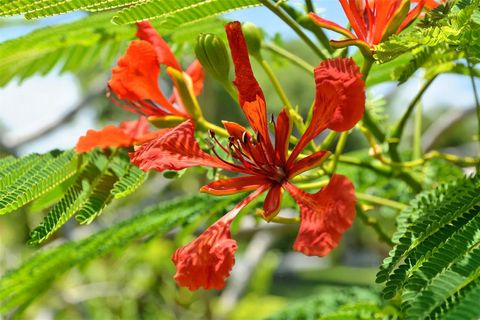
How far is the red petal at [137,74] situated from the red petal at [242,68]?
21 cm

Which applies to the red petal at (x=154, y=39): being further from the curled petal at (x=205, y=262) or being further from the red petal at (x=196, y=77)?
the curled petal at (x=205, y=262)

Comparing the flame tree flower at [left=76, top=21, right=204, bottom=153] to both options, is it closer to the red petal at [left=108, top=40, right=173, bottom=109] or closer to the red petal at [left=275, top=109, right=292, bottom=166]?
the red petal at [left=108, top=40, right=173, bottom=109]

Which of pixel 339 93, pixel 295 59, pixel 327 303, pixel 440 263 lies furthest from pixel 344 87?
pixel 327 303

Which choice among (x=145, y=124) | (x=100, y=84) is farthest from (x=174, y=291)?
(x=145, y=124)

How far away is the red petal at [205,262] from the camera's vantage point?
821mm

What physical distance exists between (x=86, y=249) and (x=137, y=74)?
1.47 feet

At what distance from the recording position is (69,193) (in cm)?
96

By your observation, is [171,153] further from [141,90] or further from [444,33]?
[444,33]

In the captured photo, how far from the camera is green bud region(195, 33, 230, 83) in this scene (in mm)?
935

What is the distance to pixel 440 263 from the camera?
67 cm

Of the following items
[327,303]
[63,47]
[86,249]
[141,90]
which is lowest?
[327,303]

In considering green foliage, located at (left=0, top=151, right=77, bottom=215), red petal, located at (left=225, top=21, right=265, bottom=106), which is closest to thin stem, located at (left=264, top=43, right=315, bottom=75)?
red petal, located at (left=225, top=21, right=265, bottom=106)

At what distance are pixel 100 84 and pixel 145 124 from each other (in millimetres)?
5793

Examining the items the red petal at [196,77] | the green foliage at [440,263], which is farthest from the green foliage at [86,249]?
the green foliage at [440,263]
